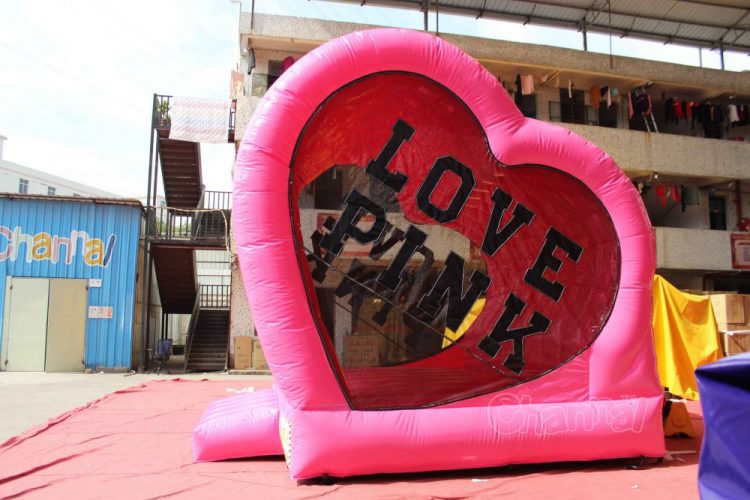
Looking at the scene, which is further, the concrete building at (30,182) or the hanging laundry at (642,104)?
the concrete building at (30,182)

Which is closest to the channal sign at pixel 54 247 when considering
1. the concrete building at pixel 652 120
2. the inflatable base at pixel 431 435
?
the concrete building at pixel 652 120

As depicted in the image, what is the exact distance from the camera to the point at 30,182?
4228 centimetres

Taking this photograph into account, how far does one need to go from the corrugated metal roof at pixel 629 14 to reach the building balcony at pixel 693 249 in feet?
21.2

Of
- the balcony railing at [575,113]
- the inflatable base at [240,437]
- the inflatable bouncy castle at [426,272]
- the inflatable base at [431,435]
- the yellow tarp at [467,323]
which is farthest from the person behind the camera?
the balcony railing at [575,113]

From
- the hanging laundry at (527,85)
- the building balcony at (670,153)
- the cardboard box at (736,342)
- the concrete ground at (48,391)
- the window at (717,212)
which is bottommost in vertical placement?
the concrete ground at (48,391)

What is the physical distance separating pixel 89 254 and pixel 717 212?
1890cm

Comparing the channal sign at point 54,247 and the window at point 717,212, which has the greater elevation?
the window at point 717,212

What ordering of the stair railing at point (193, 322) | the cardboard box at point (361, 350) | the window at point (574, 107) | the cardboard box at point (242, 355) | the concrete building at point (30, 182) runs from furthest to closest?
the concrete building at point (30, 182) → the window at point (574, 107) → the stair railing at point (193, 322) → the cardboard box at point (242, 355) → the cardboard box at point (361, 350)

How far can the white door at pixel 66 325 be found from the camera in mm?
13914

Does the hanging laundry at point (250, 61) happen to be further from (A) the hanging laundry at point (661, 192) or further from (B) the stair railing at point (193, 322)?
(A) the hanging laundry at point (661, 192)

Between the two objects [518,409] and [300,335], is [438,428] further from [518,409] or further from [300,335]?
[300,335]

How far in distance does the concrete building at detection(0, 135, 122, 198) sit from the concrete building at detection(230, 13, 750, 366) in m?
28.0

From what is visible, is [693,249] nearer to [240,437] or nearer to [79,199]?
[240,437]

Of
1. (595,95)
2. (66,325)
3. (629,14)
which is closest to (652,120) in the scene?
(595,95)
